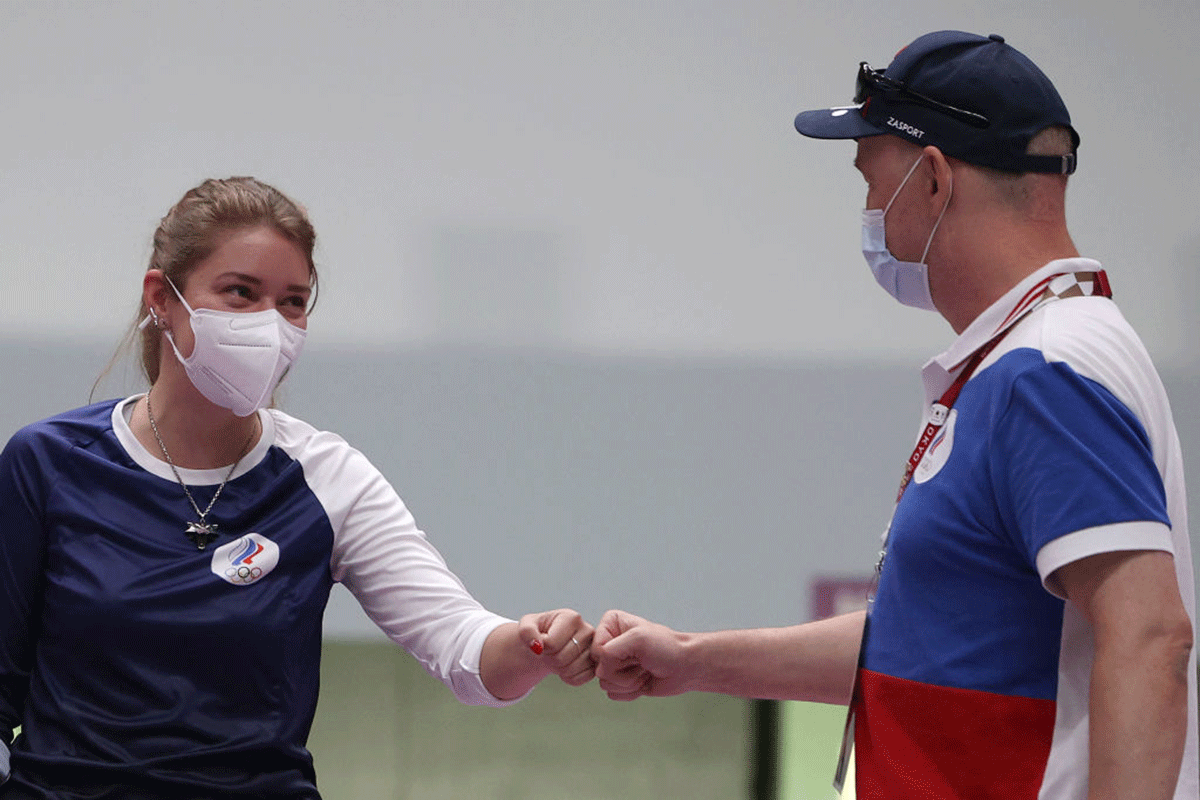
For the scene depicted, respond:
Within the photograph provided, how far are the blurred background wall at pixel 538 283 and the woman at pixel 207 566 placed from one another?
1480 millimetres

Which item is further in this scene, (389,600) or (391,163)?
(391,163)

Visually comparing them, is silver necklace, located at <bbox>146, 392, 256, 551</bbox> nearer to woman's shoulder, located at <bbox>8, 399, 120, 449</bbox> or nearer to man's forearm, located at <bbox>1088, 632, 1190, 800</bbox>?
woman's shoulder, located at <bbox>8, 399, 120, 449</bbox>

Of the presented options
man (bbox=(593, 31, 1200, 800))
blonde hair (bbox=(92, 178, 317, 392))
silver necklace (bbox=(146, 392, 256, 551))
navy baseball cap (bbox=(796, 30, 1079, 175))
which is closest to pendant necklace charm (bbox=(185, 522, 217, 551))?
silver necklace (bbox=(146, 392, 256, 551))

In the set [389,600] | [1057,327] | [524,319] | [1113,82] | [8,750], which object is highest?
[1113,82]

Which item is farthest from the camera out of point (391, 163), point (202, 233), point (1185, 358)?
point (1185, 358)

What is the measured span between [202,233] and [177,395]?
0.24 metres

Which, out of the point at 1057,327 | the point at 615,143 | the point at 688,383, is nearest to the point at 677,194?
the point at 615,143

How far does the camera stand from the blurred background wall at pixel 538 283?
344cm

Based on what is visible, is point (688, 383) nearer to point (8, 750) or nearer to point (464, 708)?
point (464, 708)

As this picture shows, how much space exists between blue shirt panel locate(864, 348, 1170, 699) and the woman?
663 millimetres

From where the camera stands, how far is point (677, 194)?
3.63m

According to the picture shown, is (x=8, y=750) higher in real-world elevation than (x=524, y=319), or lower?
lower

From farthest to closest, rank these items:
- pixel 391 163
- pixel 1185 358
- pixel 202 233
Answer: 1. pixel 1185 358
2. pixel 391 163
3. pixel 202 233

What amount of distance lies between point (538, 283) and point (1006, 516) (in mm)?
2364
